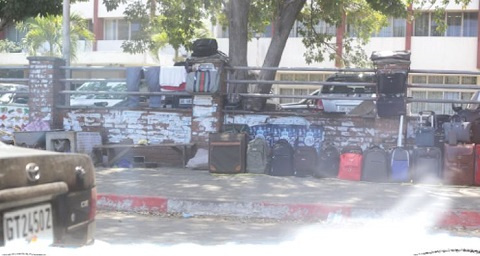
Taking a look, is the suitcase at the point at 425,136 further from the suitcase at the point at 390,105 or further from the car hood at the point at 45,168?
the car hood at the point at 45,168

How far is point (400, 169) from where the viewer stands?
1021 cm

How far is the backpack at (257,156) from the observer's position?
36.1 feet

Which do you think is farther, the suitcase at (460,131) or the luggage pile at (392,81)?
the luggage pile at (392,81)

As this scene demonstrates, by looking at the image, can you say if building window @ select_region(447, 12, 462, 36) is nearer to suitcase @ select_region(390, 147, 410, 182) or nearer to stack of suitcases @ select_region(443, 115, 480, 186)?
stack of suitcases @ select_region(443, 115, 480, 186)

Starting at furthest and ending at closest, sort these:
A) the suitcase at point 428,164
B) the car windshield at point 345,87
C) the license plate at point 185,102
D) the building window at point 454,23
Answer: the building window at point 454,23 < the car windshield at point 345,87 < the license plate at point 185,102 < the suitcase at point 428,164

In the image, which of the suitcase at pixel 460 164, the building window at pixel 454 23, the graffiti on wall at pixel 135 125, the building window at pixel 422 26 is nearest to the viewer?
the suitcase at pixel 460 164

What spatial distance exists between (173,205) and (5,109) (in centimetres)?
678

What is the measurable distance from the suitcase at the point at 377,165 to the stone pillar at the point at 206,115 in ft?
10.7

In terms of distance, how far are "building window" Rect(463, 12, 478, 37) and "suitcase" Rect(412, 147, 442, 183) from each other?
72.9 feet

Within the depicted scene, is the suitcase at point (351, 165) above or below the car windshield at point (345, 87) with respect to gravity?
below

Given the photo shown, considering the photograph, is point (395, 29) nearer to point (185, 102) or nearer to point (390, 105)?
point (390, 105)

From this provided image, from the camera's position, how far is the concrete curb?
7699mm

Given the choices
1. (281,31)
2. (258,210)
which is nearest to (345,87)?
(281,31)

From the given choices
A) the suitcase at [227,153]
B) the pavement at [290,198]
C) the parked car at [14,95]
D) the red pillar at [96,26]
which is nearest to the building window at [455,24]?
the red pillar at [96,26]
